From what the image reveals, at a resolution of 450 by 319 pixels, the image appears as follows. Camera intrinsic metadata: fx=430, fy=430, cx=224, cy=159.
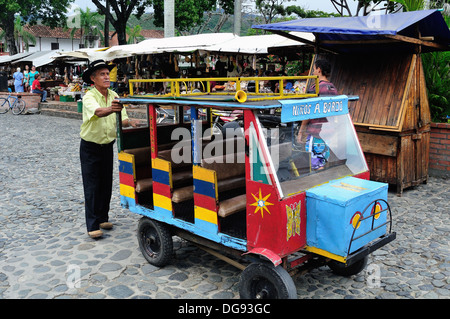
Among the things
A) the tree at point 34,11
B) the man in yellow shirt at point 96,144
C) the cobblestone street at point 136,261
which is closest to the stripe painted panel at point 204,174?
the cobblestone street at point 136,261

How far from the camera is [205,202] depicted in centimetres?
375

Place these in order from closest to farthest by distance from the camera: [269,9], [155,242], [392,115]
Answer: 1. [155,242]
2. [392,115]
3. [269,9]

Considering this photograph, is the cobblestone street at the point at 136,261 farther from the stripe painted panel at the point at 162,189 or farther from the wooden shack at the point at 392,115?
the stripe painted panel at the point at 162,189

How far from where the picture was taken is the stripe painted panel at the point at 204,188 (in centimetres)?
367

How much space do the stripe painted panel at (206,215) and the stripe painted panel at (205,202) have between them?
0.10 feet

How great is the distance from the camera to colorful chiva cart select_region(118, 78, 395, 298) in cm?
320

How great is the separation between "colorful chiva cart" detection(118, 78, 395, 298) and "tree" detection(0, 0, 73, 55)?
31.8 metres

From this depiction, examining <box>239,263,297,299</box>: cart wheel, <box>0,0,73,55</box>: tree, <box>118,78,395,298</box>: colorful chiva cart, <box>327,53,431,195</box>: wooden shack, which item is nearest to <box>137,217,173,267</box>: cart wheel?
<box>118,78,395,298</box>: colorful chiva cart

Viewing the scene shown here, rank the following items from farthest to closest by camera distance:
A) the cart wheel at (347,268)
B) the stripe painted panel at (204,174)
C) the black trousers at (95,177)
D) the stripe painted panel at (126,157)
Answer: the black trousers at (95,177)
the stripe painted panel at (126,157)
the cart wheel at (347,268)
the stripe painted panel at (204,174)

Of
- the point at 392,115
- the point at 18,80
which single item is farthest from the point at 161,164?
the point at 18,80

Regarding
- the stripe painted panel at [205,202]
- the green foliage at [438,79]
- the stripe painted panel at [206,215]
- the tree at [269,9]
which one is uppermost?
the tree at [269,9]

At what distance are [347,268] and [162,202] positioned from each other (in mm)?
1882

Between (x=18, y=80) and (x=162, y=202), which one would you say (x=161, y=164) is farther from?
(x=18, y=80)

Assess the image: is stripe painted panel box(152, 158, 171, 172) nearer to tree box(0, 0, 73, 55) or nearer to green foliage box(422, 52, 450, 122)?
green foliage box(422, 52, 450, 122)
